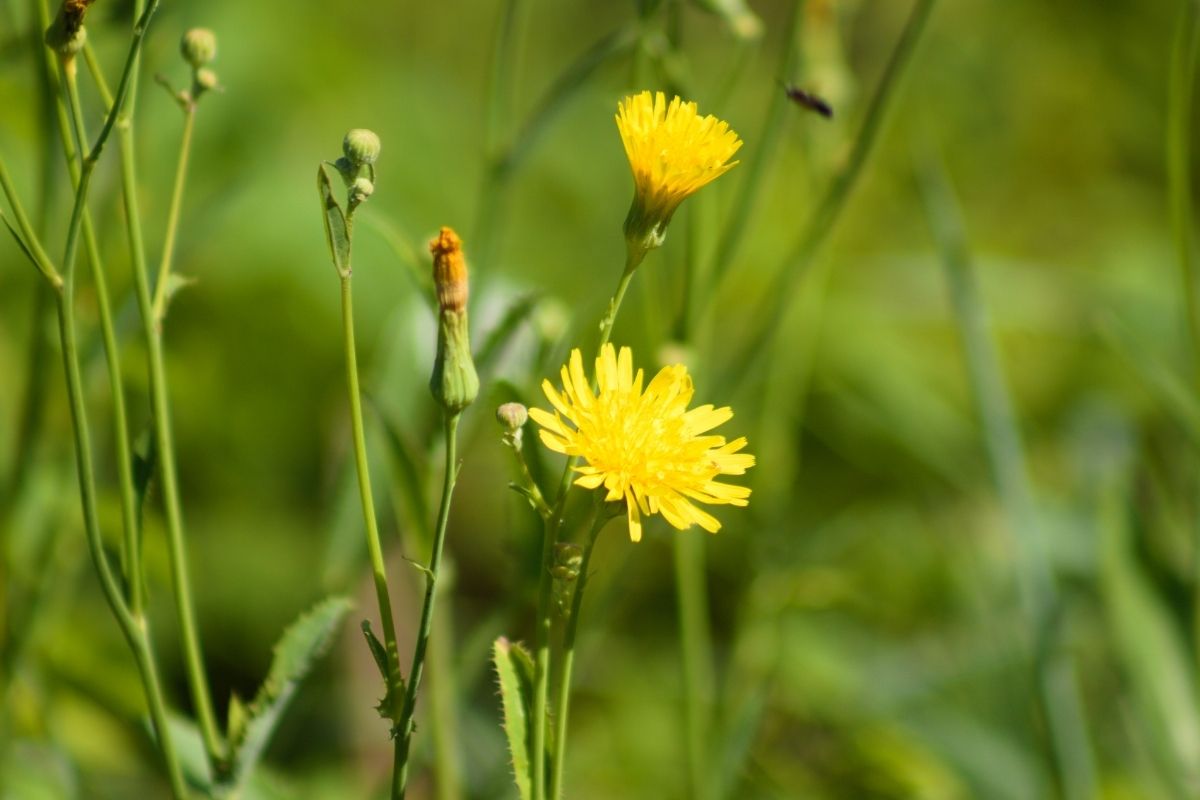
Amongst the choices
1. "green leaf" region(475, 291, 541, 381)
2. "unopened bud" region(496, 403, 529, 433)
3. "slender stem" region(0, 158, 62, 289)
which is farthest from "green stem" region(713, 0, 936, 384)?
"slender stem" region(0, 158, 62, 289)

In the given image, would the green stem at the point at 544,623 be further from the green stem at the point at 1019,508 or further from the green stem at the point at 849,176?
the green stem at the point at 1019,508

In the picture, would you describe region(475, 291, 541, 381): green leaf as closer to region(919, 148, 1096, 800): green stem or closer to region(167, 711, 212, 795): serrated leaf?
region(167, 711, 212, 795): serrated leaf

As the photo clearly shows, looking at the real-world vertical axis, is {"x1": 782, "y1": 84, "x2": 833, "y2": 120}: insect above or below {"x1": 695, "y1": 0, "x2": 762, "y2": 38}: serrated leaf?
below

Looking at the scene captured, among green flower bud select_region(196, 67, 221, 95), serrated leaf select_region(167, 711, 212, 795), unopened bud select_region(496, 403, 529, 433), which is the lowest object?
serrated leaf select_region(167, 711, 212, 795)

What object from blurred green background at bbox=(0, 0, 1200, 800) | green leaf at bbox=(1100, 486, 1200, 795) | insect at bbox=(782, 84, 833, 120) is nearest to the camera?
insect at bbox=(782, 84, 833, 120)

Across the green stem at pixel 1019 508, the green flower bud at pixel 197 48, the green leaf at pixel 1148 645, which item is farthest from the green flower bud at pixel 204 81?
the green leaf at pixel 1148 645

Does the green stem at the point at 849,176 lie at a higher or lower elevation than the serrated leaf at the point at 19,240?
higher

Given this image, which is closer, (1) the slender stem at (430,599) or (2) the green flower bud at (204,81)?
(1) the slender stem at (430,599)
